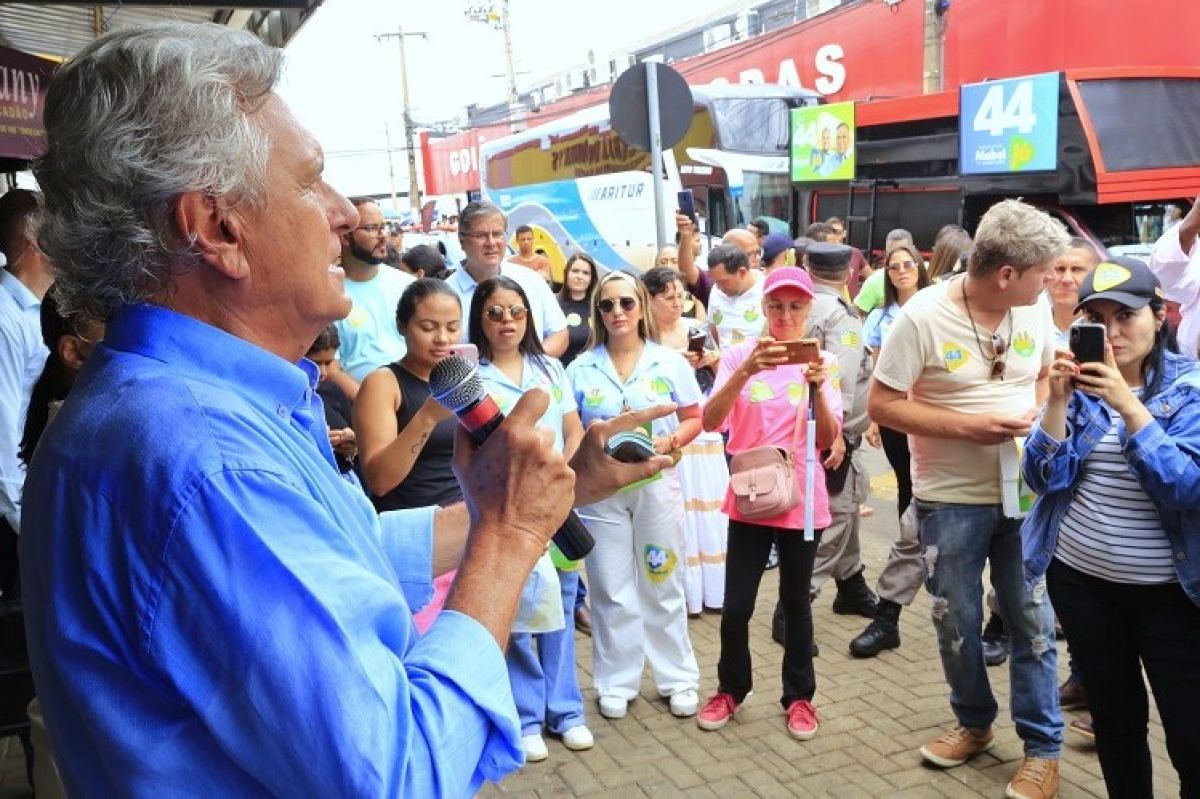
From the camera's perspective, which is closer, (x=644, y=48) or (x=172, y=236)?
(x=172, y=236)

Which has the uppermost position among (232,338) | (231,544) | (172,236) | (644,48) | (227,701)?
(644,48)

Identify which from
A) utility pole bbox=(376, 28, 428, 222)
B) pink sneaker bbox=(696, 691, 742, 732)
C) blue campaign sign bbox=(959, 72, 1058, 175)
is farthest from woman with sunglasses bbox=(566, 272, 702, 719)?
utility pole bbox=(376, 28, 428, 222)

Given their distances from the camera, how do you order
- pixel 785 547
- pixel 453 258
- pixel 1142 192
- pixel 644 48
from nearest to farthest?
pixel 785 547, pixel 1142 192, pixel 453 258, pixel 644 48

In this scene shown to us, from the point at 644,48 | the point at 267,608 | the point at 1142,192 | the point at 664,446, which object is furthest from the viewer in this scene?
the point at 644,48

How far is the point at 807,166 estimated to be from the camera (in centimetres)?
1620

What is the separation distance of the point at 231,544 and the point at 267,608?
79mm

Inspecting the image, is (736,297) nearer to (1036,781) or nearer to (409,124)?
(1036,781)

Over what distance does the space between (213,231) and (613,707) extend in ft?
12.5

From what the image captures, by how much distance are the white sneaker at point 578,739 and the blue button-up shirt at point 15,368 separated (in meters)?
2.30

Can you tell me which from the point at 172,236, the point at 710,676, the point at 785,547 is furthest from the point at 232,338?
the point at 710,676

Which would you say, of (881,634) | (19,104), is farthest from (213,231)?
(19,104)

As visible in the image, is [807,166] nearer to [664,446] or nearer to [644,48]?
[664,446]

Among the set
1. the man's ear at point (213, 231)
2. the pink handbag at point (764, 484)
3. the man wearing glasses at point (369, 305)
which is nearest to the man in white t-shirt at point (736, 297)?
the man wearing glasses at point (369, 305)

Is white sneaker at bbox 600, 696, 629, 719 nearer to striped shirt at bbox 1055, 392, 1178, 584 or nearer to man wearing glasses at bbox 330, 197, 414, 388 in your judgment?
man wearing glasses at bbox 330, 197, 414, 388
